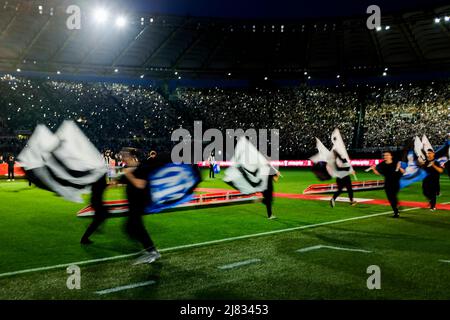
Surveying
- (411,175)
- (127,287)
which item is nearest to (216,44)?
(411,175)

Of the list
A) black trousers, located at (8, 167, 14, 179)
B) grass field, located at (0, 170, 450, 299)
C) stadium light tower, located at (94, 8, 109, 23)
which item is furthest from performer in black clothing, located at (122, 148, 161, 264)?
stadium light tower, located at (94, 8, 109, 23)

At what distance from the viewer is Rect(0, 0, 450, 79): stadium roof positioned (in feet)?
114

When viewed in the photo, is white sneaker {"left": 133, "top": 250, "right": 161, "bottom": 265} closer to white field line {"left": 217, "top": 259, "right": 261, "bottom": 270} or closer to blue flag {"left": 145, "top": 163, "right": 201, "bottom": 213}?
white field line {"left": 217, "top": 259, "right": 261, "bottom": 270}

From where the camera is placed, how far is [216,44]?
42.5 meters

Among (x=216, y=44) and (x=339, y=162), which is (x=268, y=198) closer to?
(x=339, y=162)

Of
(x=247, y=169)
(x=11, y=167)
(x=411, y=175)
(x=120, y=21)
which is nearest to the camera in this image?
(x=247, y=169)

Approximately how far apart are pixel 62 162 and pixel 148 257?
663cm

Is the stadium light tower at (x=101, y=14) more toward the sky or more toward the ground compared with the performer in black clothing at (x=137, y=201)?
more toward the sky

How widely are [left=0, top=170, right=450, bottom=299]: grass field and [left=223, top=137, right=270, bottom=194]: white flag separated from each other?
34.4 inches

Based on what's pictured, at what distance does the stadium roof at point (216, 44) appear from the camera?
34.7 m

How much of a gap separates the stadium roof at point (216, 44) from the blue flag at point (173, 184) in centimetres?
2503

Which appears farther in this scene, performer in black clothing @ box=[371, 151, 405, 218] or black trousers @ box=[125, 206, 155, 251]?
performer in black clothing @ box=[371, 151, 405, 218]

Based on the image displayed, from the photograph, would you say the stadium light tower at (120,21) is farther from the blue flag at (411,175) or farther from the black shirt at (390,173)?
the black shirt at (390,173)

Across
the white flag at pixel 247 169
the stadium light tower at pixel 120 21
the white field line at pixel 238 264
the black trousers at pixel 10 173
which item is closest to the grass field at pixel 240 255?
the white field line at pixel 238 264
